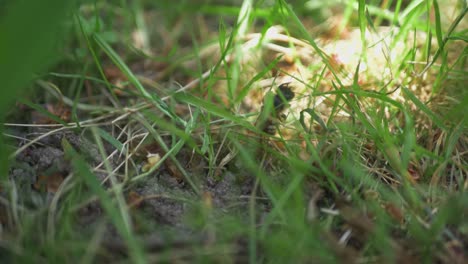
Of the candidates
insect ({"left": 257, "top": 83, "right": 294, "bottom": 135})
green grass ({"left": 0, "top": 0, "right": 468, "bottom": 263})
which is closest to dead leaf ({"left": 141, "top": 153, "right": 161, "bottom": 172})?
green grass ({"left": 0, "top": 0, "right": 468, "bottom": 263})

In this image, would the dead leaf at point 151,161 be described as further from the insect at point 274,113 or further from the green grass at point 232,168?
the insect at point 274,113

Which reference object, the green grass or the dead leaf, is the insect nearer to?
the green grass

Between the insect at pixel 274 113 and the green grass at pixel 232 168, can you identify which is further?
the insect at pixel 274 113

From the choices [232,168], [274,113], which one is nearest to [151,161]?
[232,168]

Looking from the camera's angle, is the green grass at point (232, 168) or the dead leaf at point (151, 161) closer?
the green grass at point (232, 168)

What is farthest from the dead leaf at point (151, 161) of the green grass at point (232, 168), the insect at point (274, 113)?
the insect at point (274, 113)

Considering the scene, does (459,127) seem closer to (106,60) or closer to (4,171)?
(4,171)

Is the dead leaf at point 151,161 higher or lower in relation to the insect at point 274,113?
lower

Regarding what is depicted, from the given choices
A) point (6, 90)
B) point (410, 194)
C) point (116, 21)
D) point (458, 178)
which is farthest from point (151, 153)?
point (116, 21)
